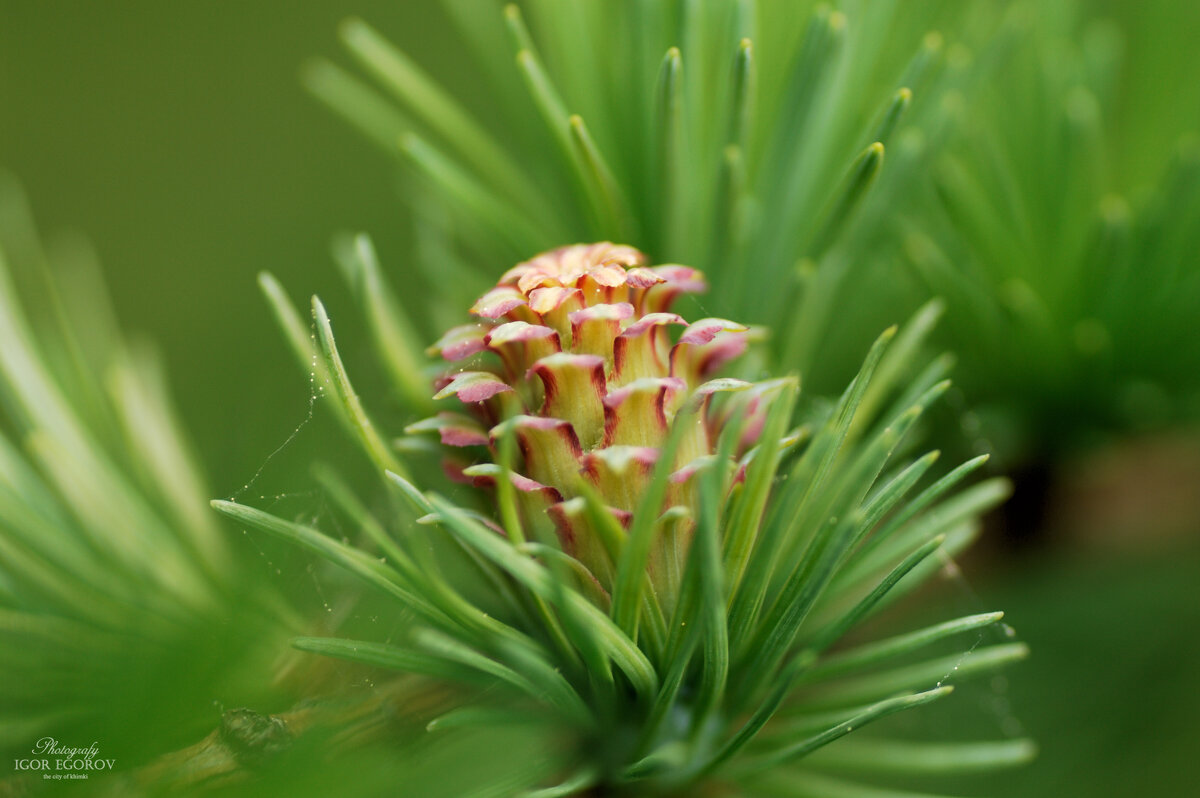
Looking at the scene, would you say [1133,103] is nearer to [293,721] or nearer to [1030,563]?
[1030,563]

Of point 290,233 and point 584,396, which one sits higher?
point 290,233

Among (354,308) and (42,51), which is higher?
(42,51)

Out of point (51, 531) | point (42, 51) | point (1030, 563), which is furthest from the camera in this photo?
point (42, 51)

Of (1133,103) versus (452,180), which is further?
(1133,103)

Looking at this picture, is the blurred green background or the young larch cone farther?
the blurred green background

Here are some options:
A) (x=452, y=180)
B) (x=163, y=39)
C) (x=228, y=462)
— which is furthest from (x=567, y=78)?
(x=163, y=39)
